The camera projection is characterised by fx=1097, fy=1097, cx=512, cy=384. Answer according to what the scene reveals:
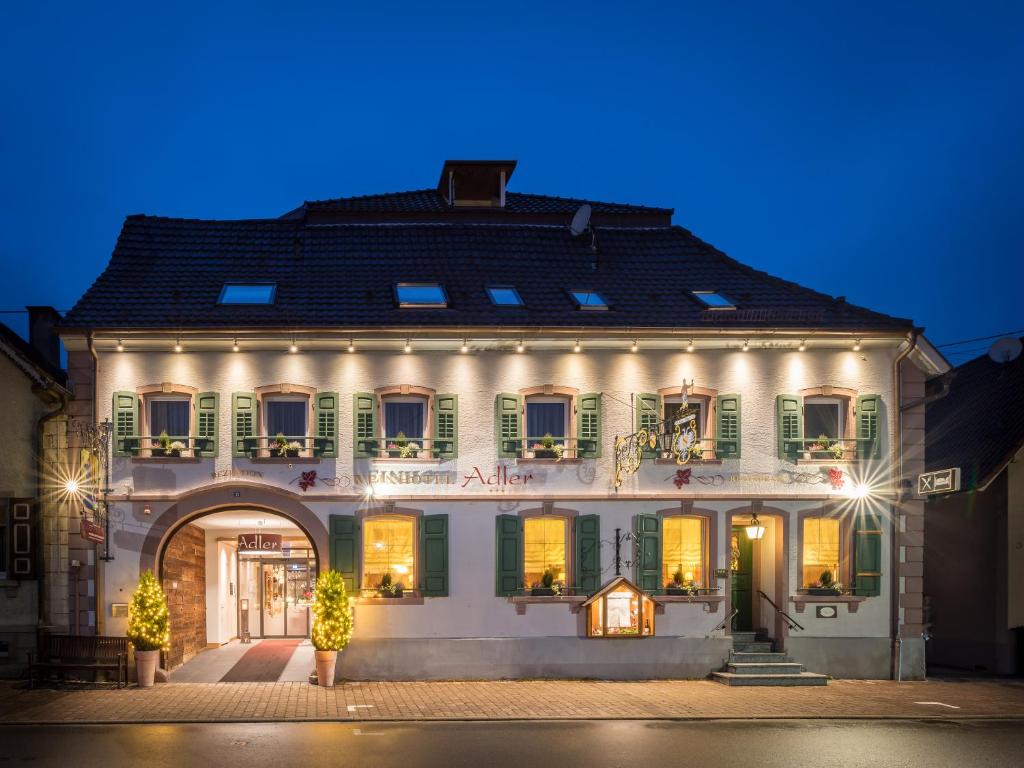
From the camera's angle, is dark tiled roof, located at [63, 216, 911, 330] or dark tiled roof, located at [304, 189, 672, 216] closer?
dark tiled roof, located at [63, 216, 911, 330]

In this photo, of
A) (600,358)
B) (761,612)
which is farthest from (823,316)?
(761,612)

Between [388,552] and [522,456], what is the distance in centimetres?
338

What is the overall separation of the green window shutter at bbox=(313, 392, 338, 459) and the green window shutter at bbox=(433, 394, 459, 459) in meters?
2.02

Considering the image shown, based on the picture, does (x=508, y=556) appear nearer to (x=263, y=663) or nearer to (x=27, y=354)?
(x=263, y=663)

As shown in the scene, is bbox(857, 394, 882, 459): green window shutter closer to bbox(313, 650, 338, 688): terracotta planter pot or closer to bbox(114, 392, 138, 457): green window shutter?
bbox(313, 650, 338, 688): terracotta planter pot

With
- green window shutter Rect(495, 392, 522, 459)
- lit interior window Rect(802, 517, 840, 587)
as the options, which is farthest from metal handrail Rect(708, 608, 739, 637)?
green window shutter Rect(495, 392, 522, 459)

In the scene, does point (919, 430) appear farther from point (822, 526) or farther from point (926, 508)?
point (926, 508)

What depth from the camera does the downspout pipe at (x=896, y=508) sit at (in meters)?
22.7

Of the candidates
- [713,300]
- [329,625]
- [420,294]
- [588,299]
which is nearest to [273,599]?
[329,625]

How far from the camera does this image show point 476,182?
96.0 ft

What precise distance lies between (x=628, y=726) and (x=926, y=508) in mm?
13636

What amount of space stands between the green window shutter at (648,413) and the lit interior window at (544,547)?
2.34 meters

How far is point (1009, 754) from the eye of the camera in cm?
1508

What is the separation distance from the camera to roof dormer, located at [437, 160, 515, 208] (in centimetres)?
2897
